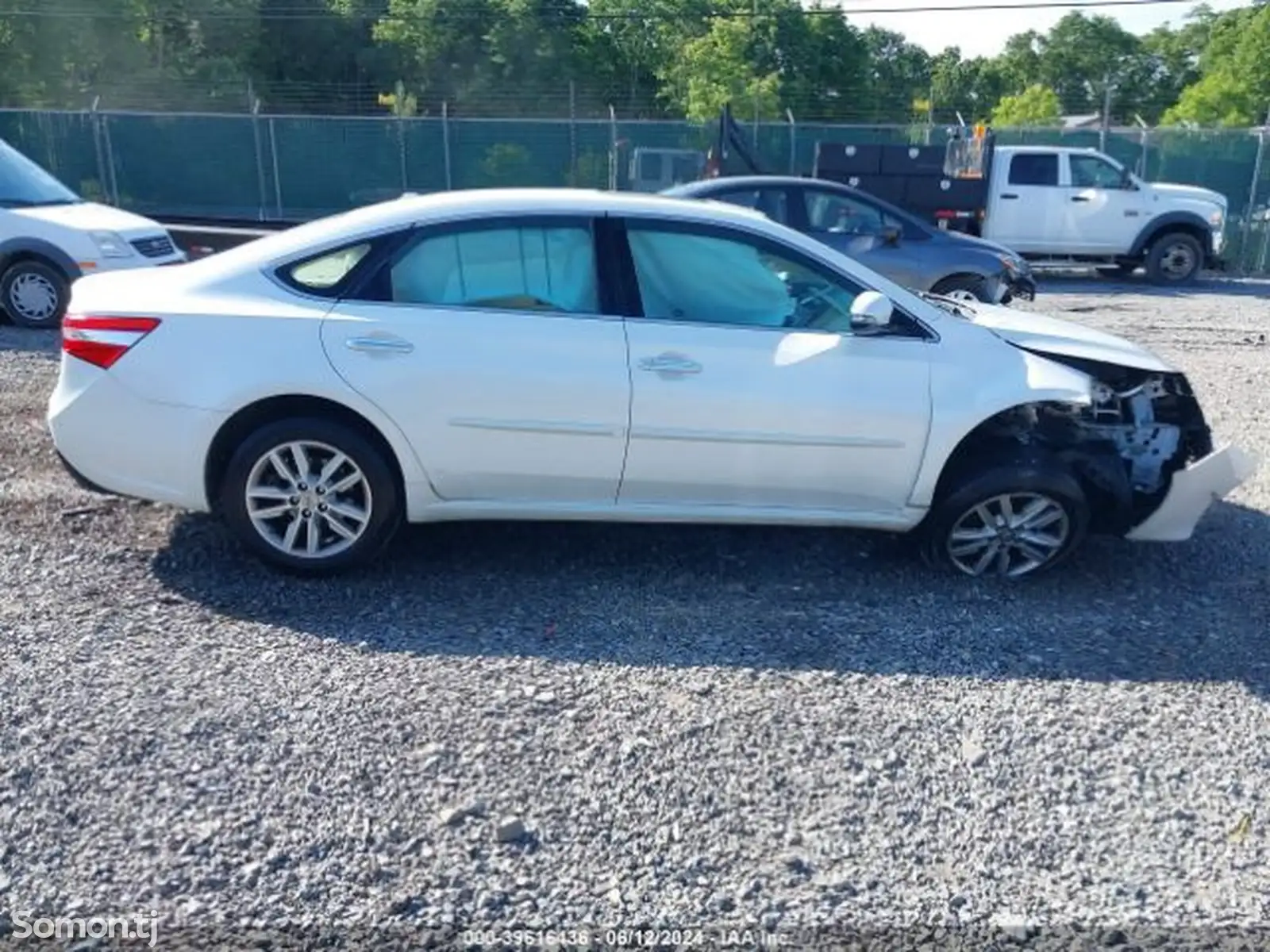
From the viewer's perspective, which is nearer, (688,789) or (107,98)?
(688,789)

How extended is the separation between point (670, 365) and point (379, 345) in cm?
115

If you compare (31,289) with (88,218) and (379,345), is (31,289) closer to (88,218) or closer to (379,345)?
(88,218)

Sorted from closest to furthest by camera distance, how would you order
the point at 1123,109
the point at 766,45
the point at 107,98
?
the point at 107,98 < the point at 766,45 < the point at 1123,109

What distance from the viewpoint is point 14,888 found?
2740 millimetres

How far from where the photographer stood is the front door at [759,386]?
4.45 metres

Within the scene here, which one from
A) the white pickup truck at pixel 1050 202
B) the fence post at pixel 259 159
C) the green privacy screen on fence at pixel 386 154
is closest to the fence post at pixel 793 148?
the green privacy screen on fence at pixel 386 154

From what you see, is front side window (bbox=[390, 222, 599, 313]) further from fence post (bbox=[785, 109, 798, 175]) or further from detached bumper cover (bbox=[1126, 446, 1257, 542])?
fence post (bbox=[785, 109, 798, 175])

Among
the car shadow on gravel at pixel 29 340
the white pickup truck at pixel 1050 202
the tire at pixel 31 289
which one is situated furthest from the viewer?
the white pickup truck at pixel 1050 202

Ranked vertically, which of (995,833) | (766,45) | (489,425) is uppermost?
(766,45)

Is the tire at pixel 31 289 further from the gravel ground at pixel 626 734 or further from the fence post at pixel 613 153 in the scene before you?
the fence post at pixel 613 153

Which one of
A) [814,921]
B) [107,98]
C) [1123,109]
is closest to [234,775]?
[814,921]

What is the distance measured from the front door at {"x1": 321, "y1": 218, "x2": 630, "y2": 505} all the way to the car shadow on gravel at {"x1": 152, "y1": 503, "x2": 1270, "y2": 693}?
17.5 inches

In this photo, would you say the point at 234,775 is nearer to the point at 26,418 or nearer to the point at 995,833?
the point at 995,833

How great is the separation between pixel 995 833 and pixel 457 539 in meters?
2.81
